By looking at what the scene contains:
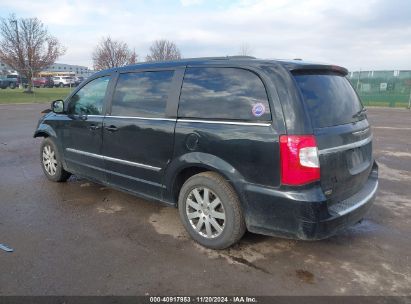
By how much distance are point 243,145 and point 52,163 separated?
3.88m

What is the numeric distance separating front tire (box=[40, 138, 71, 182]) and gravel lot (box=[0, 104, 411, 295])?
22.9 inches

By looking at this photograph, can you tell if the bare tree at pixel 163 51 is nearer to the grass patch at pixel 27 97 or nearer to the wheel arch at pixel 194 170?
the grass patch at pixel 27 97

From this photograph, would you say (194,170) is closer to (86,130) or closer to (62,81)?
(86,130)

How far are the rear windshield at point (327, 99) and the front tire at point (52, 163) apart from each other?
400 centimetres

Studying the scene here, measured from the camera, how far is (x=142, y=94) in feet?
14.4

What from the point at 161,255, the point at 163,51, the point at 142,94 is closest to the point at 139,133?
the point at 142,94

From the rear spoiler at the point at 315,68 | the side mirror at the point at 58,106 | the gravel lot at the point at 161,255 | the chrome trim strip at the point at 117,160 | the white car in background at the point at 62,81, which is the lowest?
the gravel lot at the point at 161,255

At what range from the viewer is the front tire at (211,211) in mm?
3538

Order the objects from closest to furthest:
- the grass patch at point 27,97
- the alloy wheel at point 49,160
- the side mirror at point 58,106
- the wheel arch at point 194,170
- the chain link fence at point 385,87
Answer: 1. the wheel arch at point 194,170
2. the side mirror at point 58,106
3. the alloy wheel at point 49,160
4. the chain link fence at point 385,87
5. the grass patch at point 27,97

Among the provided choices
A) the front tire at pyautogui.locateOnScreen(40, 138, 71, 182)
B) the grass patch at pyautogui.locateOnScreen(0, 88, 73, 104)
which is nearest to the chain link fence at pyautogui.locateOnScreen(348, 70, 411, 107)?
the grass patch at pyautogui.locateOnScreen(0, 88, 73, 104)

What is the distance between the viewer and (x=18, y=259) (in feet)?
11.6

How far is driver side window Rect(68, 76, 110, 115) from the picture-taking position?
4.96m

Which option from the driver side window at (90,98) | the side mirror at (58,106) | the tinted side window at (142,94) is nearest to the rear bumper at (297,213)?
the tinted side window at (142,94)

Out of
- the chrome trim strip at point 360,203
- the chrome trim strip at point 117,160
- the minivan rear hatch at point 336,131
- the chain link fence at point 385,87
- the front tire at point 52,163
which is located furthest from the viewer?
the chain link fence at point 385,87
